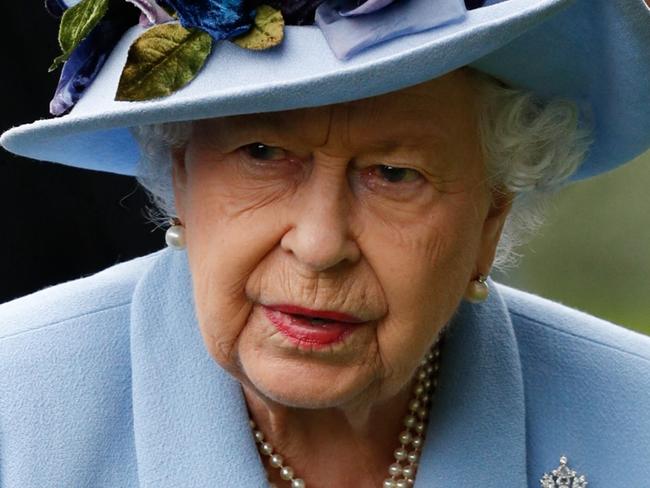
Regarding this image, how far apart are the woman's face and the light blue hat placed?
153 millimetres

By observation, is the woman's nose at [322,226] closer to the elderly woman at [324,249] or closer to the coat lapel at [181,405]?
the elderly woman at [324,249]

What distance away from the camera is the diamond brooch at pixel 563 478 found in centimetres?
291

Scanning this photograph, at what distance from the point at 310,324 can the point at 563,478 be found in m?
0.83

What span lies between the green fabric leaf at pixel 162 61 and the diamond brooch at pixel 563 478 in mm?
1253

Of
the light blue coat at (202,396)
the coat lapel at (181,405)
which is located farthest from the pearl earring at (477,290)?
the coat lapel at (181,405)

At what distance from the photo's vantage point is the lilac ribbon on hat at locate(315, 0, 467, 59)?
2182 millimetres

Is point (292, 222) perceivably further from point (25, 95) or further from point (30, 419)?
point (25, 95)

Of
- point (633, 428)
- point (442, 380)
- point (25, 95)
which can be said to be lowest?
point (633, 428)

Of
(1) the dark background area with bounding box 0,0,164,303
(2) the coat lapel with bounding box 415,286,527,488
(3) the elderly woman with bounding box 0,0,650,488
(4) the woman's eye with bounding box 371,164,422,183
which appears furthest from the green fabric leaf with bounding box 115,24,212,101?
(1) the dark background area with bounding box 0,0,164,303

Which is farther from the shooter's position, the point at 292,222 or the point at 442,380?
the point at 442,380

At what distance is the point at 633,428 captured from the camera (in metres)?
2.99

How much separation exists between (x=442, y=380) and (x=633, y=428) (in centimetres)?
45

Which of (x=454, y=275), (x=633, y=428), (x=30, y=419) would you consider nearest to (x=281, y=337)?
(x=454, y=275)

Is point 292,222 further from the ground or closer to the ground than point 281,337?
further from the ground
